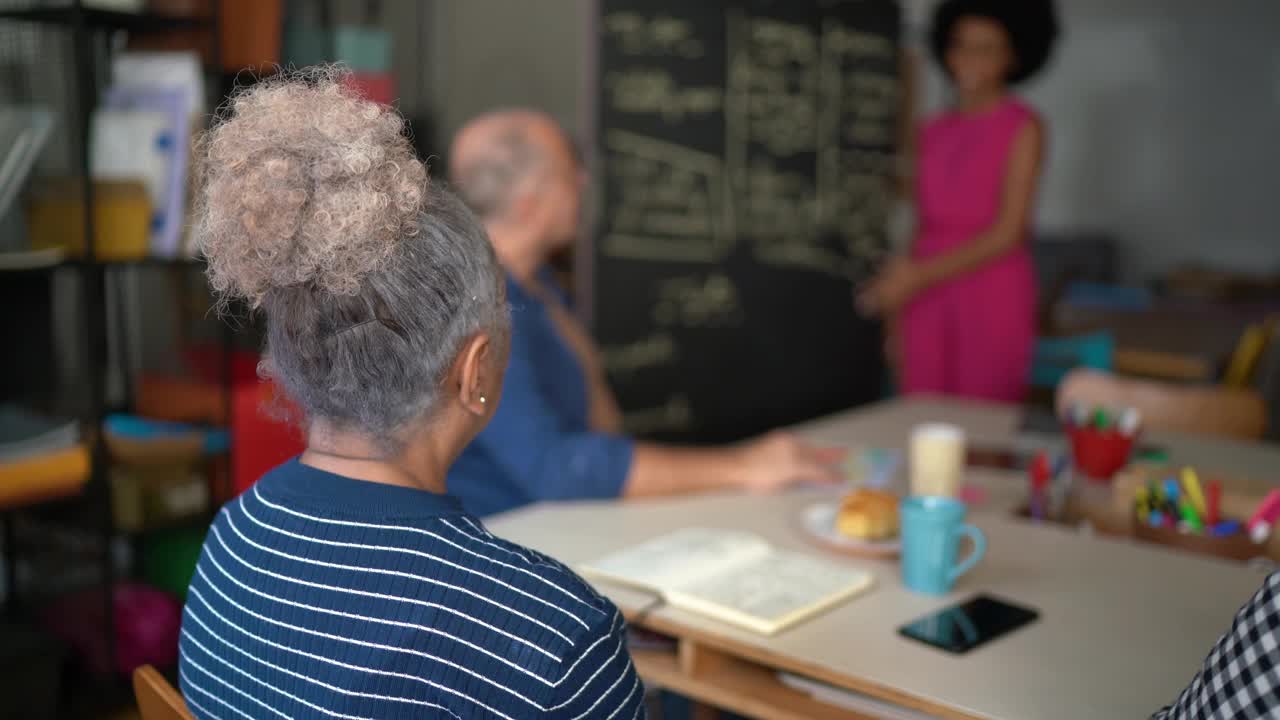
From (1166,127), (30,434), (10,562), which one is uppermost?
(1166,127)

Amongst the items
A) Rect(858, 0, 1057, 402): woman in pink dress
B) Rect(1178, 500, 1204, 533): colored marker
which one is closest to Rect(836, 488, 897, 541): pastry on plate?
Rect(1178, 500, 1204, 533): colored marker

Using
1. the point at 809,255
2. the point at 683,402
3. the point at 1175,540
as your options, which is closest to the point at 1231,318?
the point at 809,255

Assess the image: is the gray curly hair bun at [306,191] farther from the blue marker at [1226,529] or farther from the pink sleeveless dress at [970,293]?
the pink sleeveless dress at [970,293]

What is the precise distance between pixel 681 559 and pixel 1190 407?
1.48 meters

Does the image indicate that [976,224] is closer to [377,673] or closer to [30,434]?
[30,434]

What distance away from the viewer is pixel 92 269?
2420 mm

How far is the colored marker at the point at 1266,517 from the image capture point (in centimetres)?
155

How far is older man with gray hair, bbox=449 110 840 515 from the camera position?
178 centimetres

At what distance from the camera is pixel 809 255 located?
4.51 metres

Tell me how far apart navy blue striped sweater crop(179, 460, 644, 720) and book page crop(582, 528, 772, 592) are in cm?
41

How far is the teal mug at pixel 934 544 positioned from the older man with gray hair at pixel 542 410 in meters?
0.46

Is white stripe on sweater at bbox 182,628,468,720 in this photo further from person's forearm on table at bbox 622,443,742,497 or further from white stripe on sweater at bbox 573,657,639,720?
person's forearm on table at bbox 622,443,742,497

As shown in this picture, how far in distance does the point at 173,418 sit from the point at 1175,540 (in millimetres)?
2172

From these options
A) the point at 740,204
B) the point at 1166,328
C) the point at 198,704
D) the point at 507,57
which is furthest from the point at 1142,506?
the point at 1166,328
